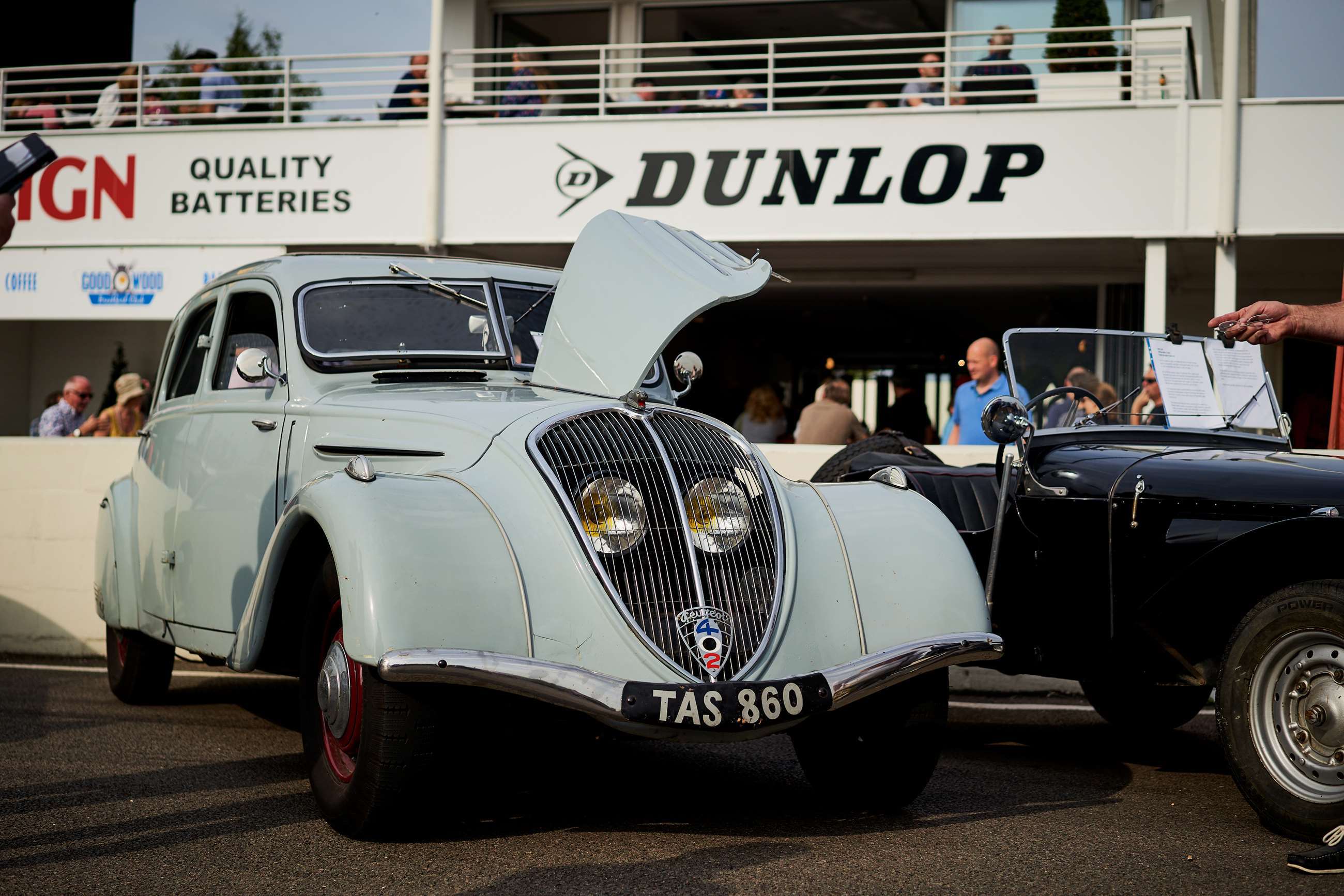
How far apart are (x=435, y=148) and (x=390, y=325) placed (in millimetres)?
9591

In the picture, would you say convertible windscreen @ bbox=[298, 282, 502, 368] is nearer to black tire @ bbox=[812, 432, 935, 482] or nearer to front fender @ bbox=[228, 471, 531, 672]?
front fender @ bbox=[228, 471, 531, 672]

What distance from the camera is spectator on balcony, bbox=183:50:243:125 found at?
51.3ft

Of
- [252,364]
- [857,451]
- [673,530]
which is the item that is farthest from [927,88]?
[673,530]

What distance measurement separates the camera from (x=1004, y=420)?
5336 mm

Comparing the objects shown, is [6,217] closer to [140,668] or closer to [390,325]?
[390,325]

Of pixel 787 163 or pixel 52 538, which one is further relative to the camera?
pixel 787 163

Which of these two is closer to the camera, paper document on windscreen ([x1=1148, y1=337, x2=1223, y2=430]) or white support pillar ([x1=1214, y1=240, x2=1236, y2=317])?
paper document on windscreen ([x1=1148, y1=337, x2=1223, y2=430])

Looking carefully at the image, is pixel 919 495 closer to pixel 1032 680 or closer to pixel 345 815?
pixel 345 815

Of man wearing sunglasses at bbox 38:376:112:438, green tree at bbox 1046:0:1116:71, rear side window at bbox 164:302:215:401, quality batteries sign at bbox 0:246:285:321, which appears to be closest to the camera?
rear side window at bbox 164:302:215:401

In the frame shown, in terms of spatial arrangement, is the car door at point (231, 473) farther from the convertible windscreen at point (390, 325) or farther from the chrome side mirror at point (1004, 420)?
the chrome side mirror at point (1004, 420)

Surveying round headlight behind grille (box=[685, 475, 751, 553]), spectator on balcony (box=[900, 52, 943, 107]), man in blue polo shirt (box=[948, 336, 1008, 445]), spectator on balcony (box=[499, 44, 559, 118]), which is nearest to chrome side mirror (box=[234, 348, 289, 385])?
round headlight behind grille (box=[685, 475, 751, 553])

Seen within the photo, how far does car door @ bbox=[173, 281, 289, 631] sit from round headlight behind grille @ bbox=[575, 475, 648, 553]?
1.56 meters

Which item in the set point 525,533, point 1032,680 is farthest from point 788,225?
point 525,533

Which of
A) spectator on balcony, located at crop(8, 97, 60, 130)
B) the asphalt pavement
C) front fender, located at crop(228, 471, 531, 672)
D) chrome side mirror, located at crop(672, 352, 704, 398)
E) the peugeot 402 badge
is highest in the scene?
spectator on balcony, located at crop(8, 97, 60, 130)
